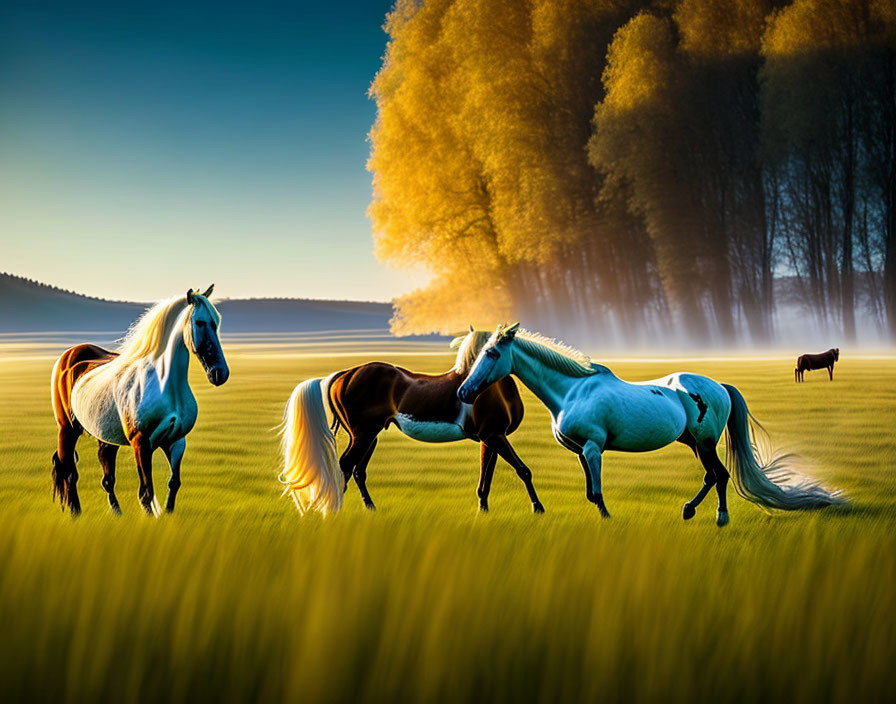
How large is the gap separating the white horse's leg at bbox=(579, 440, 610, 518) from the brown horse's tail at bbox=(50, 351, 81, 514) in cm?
364

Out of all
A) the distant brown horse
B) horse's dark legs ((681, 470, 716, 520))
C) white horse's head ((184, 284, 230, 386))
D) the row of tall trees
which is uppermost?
the row of tall trees

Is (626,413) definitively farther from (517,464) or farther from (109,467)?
(109,467)

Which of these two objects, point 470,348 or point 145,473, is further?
point 470,348

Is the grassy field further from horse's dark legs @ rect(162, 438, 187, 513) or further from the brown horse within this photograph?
the brown horse

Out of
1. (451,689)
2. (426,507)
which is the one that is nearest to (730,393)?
(426,507)

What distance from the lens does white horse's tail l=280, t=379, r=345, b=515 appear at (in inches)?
236

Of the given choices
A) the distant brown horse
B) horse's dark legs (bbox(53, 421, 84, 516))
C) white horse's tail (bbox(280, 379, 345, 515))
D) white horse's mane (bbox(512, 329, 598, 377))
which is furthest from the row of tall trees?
horse's dark legs (bbox(53, 421, 84, 516))

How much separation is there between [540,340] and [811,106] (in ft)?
51.9

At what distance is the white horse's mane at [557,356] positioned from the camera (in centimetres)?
579

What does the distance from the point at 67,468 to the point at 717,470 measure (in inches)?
184

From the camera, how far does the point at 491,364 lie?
5648 mm

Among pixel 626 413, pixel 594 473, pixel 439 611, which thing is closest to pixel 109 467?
pixel 594 473

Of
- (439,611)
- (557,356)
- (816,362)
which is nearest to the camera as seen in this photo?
(439,611)

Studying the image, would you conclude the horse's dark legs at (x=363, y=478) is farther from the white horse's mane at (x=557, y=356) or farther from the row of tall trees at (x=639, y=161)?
the row of tall trees at (x=639, y=161)
